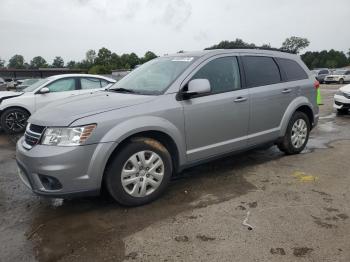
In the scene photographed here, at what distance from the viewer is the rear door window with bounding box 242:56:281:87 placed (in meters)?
5.11

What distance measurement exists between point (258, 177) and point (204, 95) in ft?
4.54

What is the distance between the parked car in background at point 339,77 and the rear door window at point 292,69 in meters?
33.2

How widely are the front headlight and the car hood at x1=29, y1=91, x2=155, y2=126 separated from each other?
71 mm

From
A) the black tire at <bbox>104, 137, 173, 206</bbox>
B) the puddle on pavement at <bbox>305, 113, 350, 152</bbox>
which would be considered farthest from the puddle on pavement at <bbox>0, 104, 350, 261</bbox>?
the puddle on pavement at <bbox>305, 113, 350, 152</bbox>

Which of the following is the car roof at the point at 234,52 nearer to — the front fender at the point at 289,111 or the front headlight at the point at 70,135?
the front fender at the point at 289,111

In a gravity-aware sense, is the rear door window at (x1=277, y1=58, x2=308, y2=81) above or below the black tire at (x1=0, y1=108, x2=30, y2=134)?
above

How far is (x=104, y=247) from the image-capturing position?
3176 mm

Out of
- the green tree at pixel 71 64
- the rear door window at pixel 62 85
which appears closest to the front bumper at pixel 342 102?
the rear door window at pixel 62 85

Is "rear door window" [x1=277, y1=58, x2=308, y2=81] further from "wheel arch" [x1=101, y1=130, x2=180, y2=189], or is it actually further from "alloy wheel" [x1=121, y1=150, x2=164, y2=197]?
"alloy wheel" [x1=121, y1=150, x2=164, y2=197]

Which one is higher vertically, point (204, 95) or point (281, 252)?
point (204, 95)

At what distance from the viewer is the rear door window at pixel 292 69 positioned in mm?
5742

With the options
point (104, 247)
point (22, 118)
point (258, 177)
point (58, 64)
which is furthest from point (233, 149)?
point (58, 64)

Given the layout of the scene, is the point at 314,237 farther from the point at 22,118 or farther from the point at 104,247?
the point at 22,118

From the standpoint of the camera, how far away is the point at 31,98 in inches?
363
